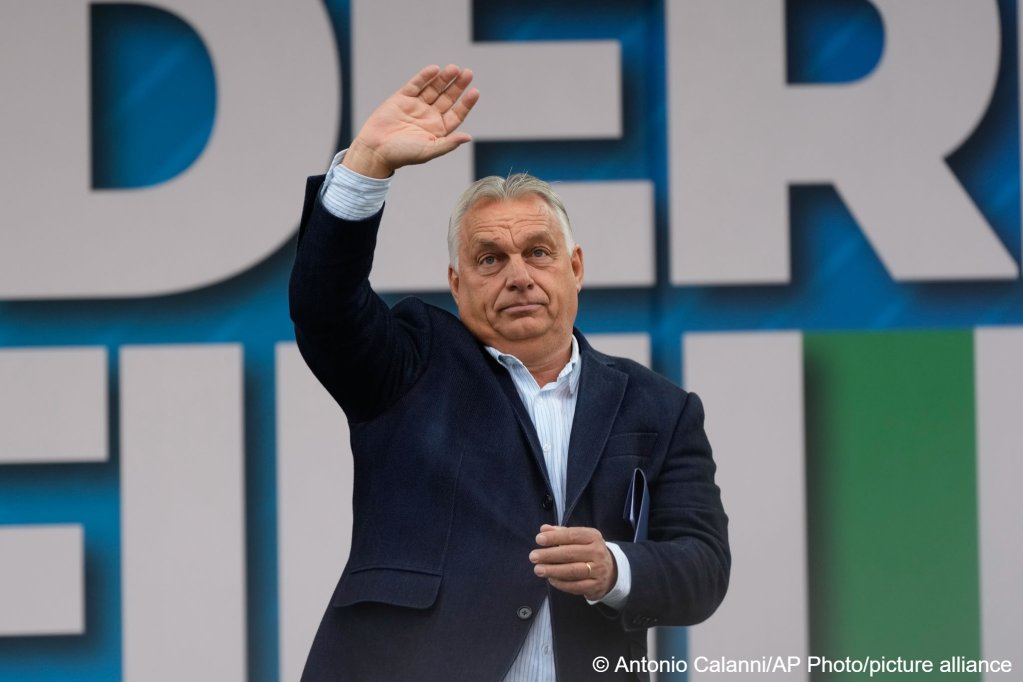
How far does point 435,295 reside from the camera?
3.65 metres

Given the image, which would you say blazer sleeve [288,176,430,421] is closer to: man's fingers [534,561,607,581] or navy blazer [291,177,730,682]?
navy blazer [291,177,730,682]

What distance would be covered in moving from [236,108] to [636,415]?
205 cm

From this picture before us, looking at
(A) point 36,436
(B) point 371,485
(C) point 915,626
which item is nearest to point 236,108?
(A) point 36,436

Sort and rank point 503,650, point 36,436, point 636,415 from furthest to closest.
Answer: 1. point 36,436
2. point 636,415
3. point 503,650

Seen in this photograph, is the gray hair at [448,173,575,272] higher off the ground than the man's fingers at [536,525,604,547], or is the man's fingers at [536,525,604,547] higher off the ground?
the gray hair at [448,173,575,272]

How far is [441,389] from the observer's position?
193cm

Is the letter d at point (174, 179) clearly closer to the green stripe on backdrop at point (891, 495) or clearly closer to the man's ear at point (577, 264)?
the green stripe on backdrop at point (891, 495)

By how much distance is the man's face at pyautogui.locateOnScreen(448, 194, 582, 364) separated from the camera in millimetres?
1981

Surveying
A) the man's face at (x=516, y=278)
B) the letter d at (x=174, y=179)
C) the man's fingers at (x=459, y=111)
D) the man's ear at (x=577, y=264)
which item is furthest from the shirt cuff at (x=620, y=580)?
the letter d at (x=174, y=179)

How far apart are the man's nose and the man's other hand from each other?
1.34 ft

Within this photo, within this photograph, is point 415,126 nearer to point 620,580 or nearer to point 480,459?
point 480,459

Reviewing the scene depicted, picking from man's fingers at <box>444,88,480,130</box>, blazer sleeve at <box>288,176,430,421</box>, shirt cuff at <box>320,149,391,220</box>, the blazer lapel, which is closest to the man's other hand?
the blazer lapel

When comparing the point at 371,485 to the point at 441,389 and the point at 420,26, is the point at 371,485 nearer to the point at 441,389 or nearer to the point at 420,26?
the point at 441,389

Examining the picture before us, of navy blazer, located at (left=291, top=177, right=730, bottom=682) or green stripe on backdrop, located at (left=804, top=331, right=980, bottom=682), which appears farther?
green stripe on backdrop, located at (left=804, top=331, right=980, bottom=682)
